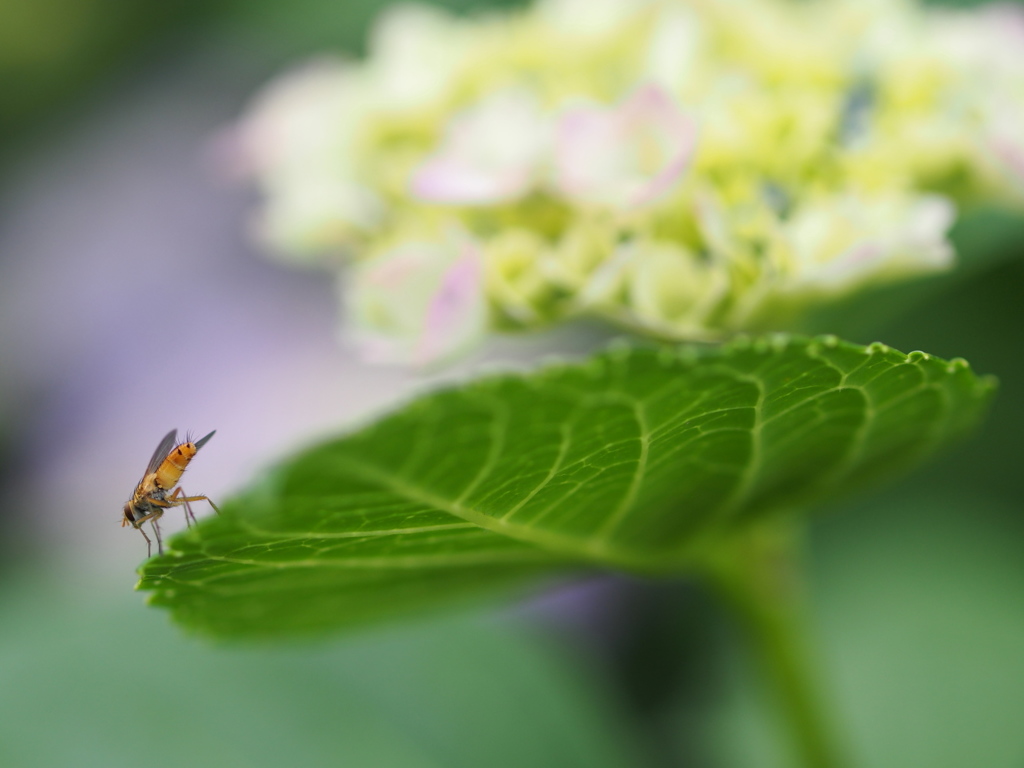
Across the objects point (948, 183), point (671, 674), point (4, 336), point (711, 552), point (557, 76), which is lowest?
point (671, 674)

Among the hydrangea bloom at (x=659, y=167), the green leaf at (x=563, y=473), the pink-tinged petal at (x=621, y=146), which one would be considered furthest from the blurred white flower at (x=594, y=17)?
the green leaf at (x=563, y=473)

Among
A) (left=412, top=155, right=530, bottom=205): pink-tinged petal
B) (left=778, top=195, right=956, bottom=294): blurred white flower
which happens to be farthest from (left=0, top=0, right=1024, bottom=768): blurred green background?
(left=412, top=155, right=530, bottom=205): pink-tinged petal

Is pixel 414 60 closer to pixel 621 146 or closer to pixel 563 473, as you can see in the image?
pixel 621 146

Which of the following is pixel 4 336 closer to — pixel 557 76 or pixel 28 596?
pixel 28 596

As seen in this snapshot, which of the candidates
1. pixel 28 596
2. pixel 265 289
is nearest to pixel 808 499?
pixel 28 596

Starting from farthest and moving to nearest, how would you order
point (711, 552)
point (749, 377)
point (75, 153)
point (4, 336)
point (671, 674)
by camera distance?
1. point (75, 153)
2. point (4, 336)
3. point (671, 674)
4. point (711, 552)
5. point (749, 377)

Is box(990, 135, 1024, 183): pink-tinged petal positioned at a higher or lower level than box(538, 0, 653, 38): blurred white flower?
lower

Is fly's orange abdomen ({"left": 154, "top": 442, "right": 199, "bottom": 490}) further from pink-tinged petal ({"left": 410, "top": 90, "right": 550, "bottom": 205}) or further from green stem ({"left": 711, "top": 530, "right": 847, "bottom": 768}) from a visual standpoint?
green stem ({"left": 711, "top": 530, "right": 847, "bottom": 768})

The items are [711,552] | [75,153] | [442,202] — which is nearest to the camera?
[442,202]
